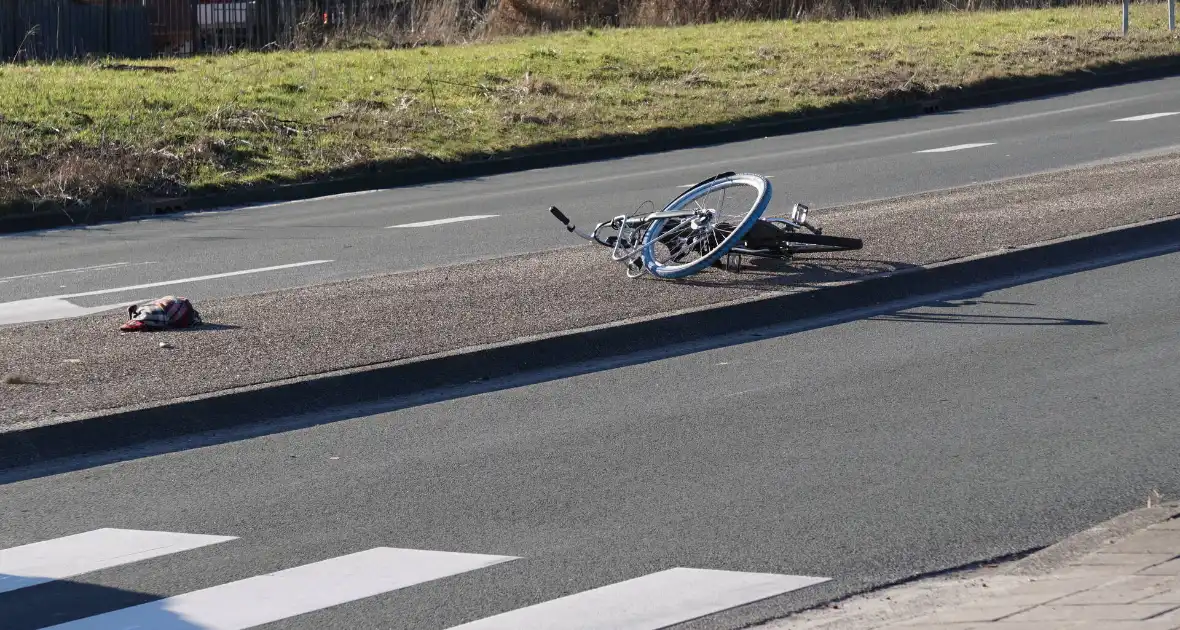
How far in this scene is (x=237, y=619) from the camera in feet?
16.2

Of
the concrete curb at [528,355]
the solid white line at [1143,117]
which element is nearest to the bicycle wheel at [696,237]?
the concrete curb at [528,355]

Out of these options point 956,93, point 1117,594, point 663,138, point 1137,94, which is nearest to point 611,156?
point 663,138

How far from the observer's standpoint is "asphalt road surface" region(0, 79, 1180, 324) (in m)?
12.0

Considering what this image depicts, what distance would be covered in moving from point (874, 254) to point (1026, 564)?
5610 millimetres

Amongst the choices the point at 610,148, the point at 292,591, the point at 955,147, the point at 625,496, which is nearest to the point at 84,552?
the point at 292,591

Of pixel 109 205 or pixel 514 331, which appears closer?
pixel 514 331

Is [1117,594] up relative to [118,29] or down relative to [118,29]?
down

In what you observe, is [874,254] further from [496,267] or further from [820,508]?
[820,508]

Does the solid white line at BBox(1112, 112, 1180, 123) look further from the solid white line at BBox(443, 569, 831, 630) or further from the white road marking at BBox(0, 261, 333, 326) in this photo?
the solid white line at BBox(443, 569, 831, 630)

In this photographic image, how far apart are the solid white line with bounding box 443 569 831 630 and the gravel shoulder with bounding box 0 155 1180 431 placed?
303 cm

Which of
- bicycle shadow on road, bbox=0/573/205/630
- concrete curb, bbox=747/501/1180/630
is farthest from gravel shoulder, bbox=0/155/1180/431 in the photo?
concrete curb, bbox=747/501/1180/630

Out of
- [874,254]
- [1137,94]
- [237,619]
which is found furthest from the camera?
[1137,94]

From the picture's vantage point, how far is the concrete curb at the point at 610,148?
1647 centimetres

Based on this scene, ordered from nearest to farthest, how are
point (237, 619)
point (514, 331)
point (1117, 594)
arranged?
point (1117, 594) < point (237, 619) < point (514, 331)
